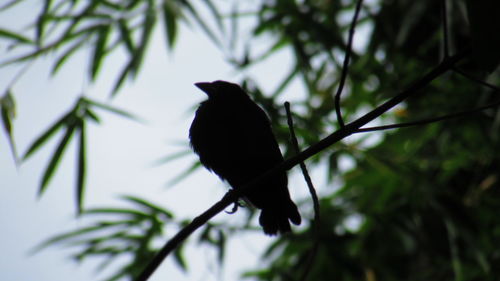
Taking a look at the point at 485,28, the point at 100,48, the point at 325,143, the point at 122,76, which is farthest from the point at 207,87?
the point at 485,28

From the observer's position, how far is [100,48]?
321cm

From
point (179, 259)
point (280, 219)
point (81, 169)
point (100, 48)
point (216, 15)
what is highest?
point (100, 48)

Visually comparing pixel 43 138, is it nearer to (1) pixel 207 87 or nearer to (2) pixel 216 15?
(1) pixel 207 87

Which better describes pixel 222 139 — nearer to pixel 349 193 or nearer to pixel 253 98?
pixel 253 98

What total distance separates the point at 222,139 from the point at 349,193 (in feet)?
5.61

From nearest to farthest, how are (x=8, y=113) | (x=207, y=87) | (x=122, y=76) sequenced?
(x=8, y=113) < (x=207, y=87) < (x=122, y=76)

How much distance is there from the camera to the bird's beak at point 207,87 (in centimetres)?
263

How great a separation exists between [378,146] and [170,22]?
4.96ft

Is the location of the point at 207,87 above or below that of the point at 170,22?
below

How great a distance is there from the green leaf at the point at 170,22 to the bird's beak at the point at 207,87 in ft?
1.83

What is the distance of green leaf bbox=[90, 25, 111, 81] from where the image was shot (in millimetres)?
3160

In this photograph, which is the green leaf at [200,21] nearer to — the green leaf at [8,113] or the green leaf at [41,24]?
the green leaf at [41,24]

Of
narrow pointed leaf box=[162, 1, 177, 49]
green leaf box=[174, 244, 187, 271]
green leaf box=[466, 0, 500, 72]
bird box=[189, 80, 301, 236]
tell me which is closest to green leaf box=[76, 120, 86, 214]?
bird box=[189, 80, 301, 236]

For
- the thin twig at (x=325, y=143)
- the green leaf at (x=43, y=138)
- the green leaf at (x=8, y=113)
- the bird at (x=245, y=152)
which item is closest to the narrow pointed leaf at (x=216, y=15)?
the bird at (x=245, y=152)
